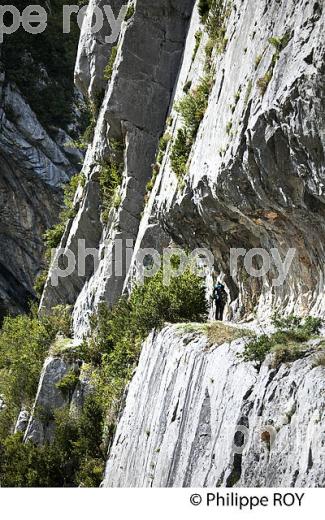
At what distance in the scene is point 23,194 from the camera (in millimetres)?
44750

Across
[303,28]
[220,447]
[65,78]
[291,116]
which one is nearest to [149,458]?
[220,447]

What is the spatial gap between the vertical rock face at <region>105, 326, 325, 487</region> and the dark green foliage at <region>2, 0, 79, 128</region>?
3666 centimetres

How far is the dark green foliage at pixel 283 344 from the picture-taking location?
882 cm

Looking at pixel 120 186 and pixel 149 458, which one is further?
pixel 120 186

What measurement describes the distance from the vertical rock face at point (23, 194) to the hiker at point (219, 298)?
28.7 metres

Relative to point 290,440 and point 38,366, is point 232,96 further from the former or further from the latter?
point 38,366

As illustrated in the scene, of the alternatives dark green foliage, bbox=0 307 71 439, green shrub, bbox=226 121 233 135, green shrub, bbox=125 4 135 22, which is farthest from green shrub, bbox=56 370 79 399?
green shrub, bbox=125 4 135 22

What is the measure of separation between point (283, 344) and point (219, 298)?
26.9 ft

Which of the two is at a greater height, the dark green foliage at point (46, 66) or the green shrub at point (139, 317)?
the dark green foliage at point (46, 66)

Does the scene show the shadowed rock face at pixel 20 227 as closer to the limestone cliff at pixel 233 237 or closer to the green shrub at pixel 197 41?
the limestone cliff at pixel 233 237

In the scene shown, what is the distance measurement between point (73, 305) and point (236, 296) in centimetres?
1498

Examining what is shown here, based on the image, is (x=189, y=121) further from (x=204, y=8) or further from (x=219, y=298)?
(x=219, y=298)

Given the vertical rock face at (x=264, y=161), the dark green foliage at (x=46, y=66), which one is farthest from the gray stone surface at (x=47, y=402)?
the dark green foliage at (x=46, y=66)

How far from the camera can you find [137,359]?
18781 mm
